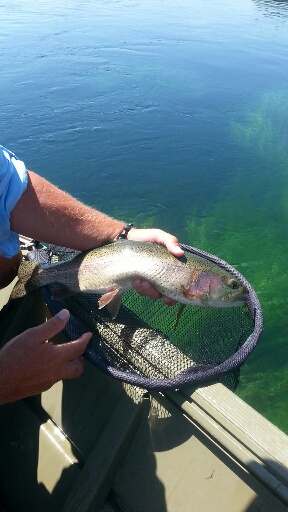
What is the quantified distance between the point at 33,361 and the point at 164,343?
0.87 metres

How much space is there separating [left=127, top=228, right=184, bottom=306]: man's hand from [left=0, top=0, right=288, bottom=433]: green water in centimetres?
219

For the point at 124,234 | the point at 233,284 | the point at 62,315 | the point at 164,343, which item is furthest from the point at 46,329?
the point at 233,284

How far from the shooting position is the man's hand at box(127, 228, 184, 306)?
2.99 meters

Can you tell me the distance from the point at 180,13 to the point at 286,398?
80.7 feet

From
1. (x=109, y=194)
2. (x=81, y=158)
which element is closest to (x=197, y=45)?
(x=81, y=158)

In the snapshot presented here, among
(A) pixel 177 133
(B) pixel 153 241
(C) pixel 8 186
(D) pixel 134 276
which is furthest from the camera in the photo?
(A) pixel 177 133

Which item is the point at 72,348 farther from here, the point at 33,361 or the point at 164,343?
the point at 164,343

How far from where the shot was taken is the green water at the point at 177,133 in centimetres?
679

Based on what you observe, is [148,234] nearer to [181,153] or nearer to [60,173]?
[60,173]

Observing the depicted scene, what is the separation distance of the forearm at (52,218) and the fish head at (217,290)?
823mm

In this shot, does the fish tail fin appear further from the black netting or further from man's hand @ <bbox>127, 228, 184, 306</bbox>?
man's hand @ <bbox>127, 228, 184, 306</bbox>

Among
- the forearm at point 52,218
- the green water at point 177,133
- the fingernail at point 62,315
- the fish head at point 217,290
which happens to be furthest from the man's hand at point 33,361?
the green water at point 177,133

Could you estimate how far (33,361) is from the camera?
2.34 metres

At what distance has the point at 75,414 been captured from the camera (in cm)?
285
